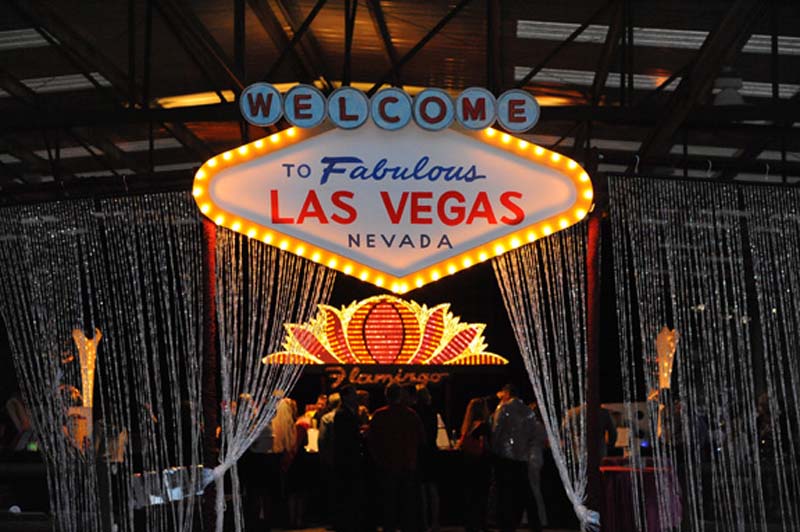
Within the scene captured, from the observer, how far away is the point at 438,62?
13234mm

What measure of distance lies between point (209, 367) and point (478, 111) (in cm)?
301

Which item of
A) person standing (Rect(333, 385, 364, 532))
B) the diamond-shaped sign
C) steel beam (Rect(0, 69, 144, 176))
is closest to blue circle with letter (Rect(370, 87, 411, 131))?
the diamond-shaped sign

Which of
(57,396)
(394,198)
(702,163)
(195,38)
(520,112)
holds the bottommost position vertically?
(57,396)

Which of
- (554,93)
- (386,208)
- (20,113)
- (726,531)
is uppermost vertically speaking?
(554,93)

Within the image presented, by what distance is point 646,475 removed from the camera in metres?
9.80

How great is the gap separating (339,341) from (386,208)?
701 cm

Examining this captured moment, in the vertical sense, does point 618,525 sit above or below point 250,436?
below

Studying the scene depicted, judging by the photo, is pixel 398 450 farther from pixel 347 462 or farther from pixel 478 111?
pixel 478 111

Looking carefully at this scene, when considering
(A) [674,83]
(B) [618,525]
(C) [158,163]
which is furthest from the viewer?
(C) [158,163]

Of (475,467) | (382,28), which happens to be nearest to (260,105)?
(382,28)

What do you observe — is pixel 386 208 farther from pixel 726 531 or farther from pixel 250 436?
pixel 726 531

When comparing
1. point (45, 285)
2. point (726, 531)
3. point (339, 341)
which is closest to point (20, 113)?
point (45, 285)

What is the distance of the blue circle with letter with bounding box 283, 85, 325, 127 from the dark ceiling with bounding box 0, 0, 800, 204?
1.33 m

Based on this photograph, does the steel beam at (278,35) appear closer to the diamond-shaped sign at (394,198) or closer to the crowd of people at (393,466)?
the diamond-shaped sign at (394,198)
